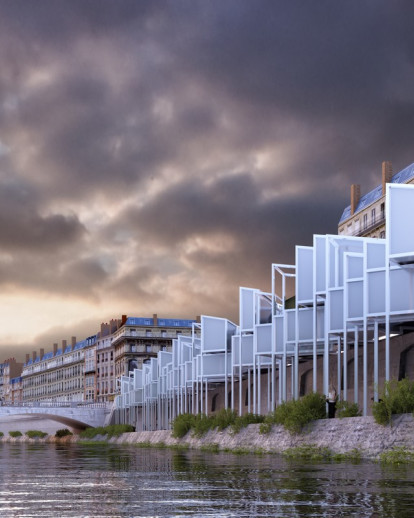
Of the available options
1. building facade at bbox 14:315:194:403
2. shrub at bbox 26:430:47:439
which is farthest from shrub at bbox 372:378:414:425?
building facade at bbox 14:315:194:403

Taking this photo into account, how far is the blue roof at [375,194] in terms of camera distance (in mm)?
85250

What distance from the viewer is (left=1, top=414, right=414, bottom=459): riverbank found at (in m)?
26.5

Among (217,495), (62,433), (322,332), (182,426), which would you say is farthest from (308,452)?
(62,433)

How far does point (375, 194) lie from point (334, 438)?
218 ft

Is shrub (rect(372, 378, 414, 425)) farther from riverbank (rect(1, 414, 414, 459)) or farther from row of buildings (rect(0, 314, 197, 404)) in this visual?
row of buildings (rect(0, 314, 197, 404))

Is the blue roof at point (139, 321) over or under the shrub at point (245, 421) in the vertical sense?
over

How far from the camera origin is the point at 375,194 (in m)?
94.1

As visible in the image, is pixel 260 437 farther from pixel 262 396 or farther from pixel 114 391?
pixel 114 391

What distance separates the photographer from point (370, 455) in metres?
27.1

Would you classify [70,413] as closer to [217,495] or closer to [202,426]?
[202,426]

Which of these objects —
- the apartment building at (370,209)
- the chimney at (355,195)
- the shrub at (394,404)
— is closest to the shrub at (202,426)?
the shrub at (394,404)

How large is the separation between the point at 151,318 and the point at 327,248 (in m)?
128

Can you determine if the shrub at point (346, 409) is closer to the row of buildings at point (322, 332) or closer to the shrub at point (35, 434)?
the row of buildings at point (322, 332)

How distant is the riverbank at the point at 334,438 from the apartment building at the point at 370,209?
153ft
